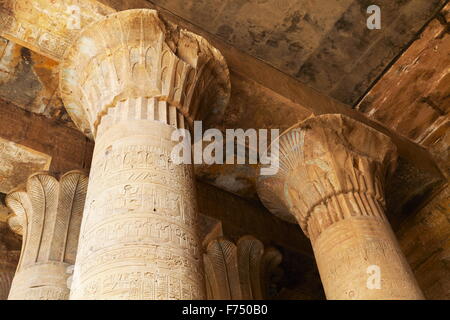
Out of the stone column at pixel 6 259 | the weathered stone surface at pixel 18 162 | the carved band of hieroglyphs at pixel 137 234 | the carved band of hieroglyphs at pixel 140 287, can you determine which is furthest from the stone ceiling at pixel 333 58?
the carved band of hieroglyphs at pixel 140 287

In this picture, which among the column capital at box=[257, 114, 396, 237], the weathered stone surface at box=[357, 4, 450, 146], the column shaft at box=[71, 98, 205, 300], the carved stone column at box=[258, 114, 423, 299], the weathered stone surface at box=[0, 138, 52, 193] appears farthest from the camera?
the weathered stone surface at box=[357, 4, 450, 146]

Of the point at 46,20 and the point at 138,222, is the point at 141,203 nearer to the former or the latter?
the point at 138,222

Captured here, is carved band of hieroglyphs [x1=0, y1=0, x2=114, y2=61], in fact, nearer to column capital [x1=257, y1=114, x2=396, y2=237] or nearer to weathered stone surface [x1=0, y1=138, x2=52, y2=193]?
weathered stone surface [x1=0, y1=138, x2=52, y2=193]

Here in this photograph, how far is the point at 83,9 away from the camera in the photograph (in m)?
4.87

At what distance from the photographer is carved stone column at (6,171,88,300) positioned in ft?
15.1

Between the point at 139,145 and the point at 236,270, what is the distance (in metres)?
3.09

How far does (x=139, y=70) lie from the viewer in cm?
437

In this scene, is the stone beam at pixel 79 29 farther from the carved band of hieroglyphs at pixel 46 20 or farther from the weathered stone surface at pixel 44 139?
the weathered stone surface at pixel 44 139

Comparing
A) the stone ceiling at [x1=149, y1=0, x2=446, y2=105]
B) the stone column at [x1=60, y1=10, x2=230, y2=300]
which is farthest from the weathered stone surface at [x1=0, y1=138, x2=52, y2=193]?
the stone ceiling at [x1=149, y1=0, x2=446, y2=105]

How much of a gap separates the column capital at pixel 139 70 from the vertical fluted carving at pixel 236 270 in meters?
2.03

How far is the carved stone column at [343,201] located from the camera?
4.39m

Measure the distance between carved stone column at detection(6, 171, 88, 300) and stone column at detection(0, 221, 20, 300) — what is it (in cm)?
55
